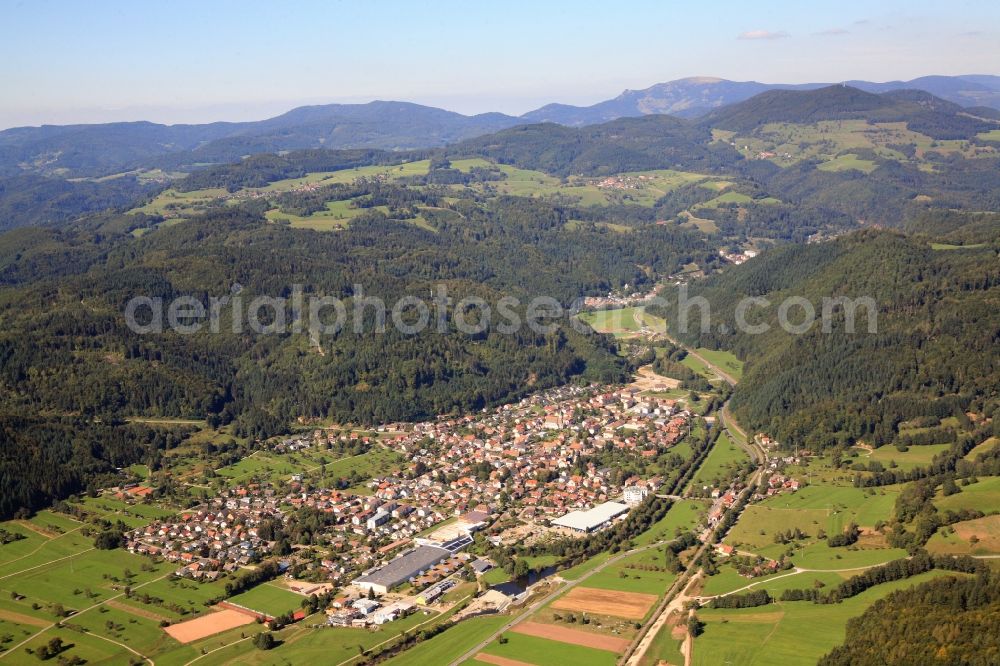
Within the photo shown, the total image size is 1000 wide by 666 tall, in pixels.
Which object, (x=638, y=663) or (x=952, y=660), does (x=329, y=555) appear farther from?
(x=952, y=660)

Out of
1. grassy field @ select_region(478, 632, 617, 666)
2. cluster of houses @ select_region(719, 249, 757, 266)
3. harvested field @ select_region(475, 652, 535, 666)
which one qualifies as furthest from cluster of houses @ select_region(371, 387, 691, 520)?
cluster of houses @ select_region(719, 249, 757, 266)

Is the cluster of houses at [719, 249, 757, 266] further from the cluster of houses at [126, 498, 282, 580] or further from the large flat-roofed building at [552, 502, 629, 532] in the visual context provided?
the cluster of houses at [126, 498, 282, 580]

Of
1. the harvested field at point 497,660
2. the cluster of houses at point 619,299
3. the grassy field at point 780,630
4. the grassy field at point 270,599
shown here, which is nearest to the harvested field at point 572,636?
the harvested field at point 497,660

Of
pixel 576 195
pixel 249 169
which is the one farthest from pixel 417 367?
pixel 249 169

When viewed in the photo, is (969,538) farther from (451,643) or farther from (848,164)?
(848,164)

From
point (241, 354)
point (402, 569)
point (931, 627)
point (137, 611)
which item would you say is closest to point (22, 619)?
point (137, 611)

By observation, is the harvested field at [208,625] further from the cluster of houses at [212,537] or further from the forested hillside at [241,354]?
the forested hillside at [241,354]
